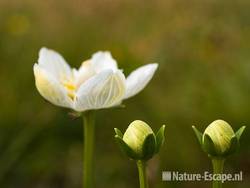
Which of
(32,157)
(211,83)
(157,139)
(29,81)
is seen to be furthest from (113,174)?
(157,139)

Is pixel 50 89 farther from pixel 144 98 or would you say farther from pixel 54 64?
pixel 144 98

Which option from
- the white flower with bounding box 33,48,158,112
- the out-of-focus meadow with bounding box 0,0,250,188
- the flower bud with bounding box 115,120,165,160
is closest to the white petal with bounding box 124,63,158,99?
the white flower with bounding box 33,48,158,112

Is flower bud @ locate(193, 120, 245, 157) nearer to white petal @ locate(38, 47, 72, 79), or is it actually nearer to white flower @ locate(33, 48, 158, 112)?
white flower @ locate(33, 48, 158, 112)

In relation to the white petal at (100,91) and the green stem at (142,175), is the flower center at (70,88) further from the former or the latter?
the green stem at (142,175)

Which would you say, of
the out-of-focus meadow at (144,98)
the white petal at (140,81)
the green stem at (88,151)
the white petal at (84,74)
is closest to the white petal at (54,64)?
the white petal at (84,74)

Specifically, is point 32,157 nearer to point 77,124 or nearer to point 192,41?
point 77,124

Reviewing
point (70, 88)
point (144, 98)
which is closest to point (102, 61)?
point (70, 88)
